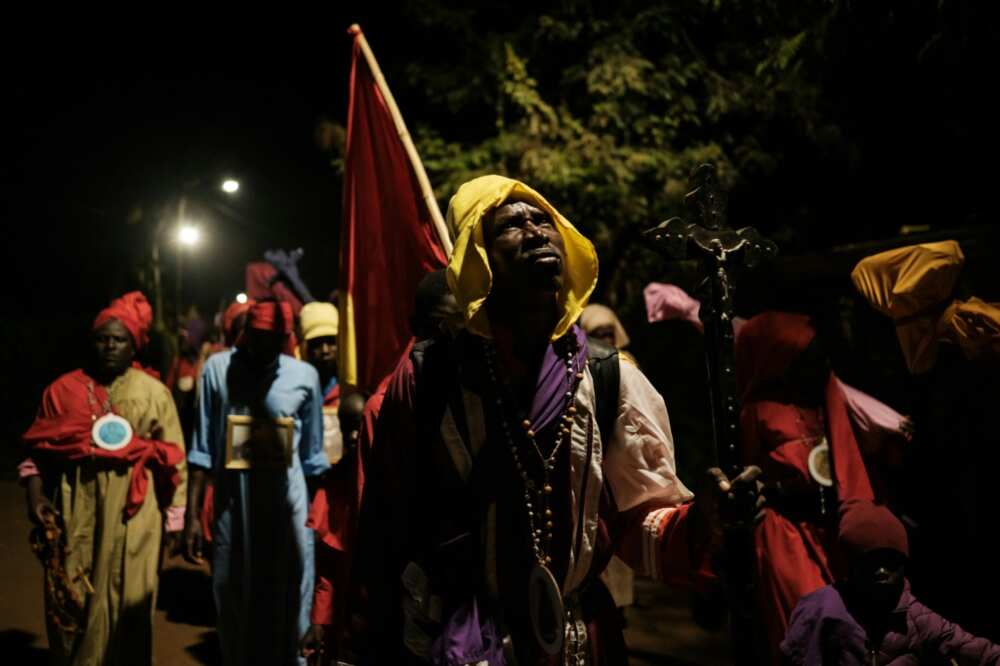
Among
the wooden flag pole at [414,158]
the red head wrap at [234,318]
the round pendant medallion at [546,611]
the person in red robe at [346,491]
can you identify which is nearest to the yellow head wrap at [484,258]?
the person in red robe at [346,491]

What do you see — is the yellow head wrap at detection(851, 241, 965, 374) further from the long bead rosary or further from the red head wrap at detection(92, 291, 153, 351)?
the red head wrap at detection(92, 291, 153, 351)

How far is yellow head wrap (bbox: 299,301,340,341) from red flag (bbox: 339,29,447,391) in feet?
7.21

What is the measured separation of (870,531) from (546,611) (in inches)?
93.3

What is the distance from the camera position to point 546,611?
242 cm

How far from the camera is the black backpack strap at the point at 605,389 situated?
267cm

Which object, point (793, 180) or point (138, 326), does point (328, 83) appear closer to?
point (793, 180)

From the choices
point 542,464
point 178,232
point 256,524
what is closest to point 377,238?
point 256,524

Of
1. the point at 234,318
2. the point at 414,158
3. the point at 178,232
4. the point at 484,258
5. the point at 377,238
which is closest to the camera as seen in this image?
the point at 484,258

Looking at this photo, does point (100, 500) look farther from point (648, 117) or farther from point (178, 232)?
point (178, 232)

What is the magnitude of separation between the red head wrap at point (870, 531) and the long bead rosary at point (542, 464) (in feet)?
7.34

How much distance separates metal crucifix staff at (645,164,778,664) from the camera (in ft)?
7.13

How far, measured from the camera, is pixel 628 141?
1213 cm

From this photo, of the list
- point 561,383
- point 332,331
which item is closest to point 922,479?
point 561,383

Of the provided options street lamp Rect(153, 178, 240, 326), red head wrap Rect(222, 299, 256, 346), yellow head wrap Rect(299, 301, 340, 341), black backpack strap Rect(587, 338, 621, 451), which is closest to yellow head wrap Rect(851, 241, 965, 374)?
black backpack strap Rect(587, 338, 621, 451)
